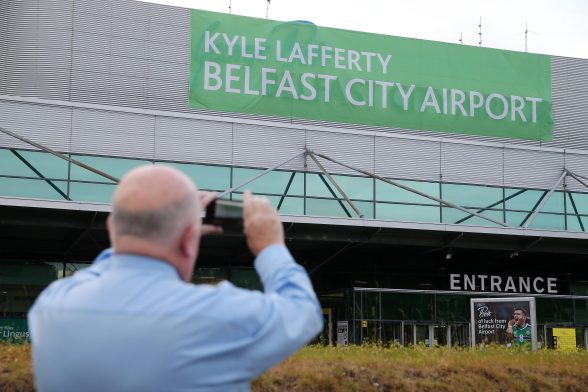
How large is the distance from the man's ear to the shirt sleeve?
227 mm

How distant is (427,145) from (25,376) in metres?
20.3

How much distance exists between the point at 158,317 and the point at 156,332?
1.4 inches

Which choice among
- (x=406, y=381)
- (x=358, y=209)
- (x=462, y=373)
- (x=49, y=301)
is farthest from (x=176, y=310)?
(x=358, y=209)

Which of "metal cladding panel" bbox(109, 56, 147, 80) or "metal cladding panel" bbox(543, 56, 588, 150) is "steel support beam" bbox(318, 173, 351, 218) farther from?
"metal cladding panel" bbox(543, 56, 588, 150)

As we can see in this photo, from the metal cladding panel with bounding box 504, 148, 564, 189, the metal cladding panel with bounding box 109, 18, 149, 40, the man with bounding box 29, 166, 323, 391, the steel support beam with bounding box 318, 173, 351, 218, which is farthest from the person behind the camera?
the metal cladding panel with bounding box 504, 148, 564, 189

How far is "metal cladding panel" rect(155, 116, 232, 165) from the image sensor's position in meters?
24.8

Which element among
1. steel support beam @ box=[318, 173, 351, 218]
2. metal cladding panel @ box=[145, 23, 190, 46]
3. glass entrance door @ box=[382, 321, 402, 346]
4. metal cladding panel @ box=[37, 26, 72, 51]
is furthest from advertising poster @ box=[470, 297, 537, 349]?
metal cladding panel @ box=[37, 26, 72, 51]

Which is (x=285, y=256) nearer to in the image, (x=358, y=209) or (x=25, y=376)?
(x=25, y=376)

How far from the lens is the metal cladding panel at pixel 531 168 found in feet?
91.9

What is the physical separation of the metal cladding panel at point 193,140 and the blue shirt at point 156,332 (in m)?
22.7

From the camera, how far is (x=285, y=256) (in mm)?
2459

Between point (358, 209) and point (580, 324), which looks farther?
point (580, 324)

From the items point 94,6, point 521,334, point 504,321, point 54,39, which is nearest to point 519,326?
point 521,334

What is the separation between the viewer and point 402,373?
9.70 metres
